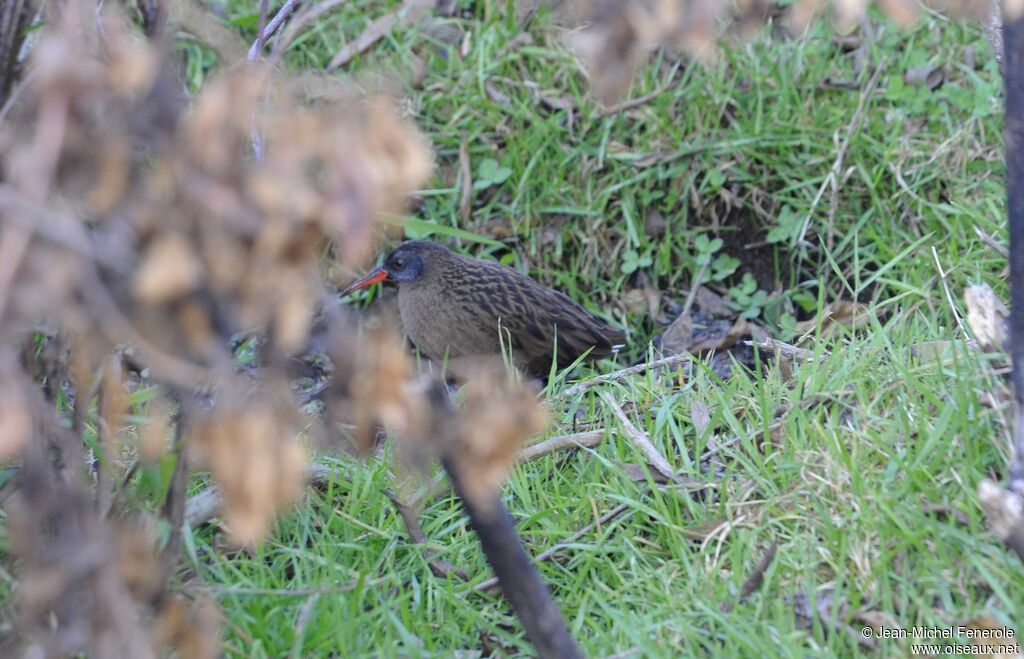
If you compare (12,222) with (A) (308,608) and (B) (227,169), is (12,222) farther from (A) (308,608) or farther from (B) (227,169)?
(A) (308,608)

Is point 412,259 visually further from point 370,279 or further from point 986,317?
point 986,317

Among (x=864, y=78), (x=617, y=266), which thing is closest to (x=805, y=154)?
(x=864, y=78)

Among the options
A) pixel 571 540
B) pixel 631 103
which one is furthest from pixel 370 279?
pixel 571 540

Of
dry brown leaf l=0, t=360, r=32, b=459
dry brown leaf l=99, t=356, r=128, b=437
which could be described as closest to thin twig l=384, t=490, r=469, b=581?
dry brown leaf l=99, t=356, r=128, b=437

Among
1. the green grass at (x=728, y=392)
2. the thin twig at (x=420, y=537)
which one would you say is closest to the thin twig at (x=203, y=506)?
the green grass at (x=728, y=392)

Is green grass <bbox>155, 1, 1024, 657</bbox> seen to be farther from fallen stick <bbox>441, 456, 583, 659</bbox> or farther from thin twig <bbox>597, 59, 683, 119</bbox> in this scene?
fallen stick <bbox>441, 456, 583, 659</bbox>

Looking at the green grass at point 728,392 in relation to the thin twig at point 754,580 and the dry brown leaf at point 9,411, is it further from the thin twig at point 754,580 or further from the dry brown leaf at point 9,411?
the dry brown leaf at point 9,411

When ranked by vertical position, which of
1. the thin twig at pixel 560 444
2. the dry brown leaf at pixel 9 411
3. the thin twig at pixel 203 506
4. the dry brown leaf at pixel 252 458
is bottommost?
the thin twig at pixel 560 444
